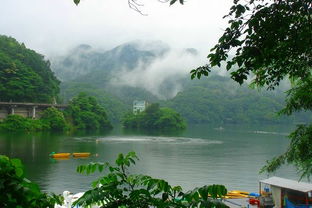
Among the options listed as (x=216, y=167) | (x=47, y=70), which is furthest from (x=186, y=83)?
(x=216, y=167)

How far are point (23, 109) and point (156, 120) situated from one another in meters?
32.5

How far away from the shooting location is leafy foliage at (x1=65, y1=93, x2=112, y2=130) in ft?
231

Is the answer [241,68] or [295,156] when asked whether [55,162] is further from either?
[241,68]

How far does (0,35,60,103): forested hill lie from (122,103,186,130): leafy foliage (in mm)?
21979

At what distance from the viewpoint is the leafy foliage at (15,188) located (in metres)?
2.18

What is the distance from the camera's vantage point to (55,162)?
31.6 meters

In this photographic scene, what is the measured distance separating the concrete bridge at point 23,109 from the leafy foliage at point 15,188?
63.5 meters

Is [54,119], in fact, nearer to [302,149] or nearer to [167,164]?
[167,164]

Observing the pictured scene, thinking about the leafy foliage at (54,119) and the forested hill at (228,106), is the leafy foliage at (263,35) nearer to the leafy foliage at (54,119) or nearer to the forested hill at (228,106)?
the leafy foliage at (54,119)

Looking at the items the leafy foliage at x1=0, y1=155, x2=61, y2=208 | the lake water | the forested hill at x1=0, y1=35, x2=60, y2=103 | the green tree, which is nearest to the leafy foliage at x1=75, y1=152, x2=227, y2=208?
the leafy foliage at x1=0, y1=155, x2=61, y2=208

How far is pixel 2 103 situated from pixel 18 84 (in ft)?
16.2

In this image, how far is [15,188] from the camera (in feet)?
7.17

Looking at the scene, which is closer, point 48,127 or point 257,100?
point 48,127

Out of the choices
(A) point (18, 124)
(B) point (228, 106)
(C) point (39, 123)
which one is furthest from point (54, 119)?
(B) point (228, 106)
